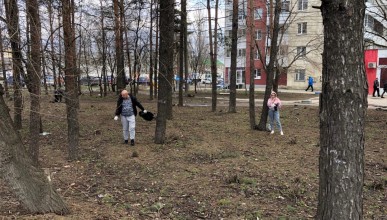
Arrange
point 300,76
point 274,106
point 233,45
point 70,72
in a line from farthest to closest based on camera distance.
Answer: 1. point 300,76
2. point 233,45
3. point 274,106
4. point 70,72

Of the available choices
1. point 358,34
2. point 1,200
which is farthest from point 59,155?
point 358,34

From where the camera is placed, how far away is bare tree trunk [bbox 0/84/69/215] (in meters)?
3.89

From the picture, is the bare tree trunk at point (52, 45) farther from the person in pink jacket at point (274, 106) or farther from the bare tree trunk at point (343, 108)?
the person in pink jacket at point (274, 106)

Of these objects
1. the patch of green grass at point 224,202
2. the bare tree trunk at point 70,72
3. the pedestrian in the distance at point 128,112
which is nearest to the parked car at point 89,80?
the pedestrian in the distance at point 128,112

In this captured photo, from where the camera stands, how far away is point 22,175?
13.2 ft

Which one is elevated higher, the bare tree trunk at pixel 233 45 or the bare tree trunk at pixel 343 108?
the bare tree trunk at pixel 233 45

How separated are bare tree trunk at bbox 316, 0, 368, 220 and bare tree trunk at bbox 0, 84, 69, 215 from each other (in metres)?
3.04

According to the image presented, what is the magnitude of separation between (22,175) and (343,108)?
3.39 metres

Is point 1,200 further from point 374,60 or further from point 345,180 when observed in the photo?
point 374,60

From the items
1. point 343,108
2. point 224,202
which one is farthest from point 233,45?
point 343,108

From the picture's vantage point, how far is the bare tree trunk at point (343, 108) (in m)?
2.92

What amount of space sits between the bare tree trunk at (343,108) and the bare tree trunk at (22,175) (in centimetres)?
304

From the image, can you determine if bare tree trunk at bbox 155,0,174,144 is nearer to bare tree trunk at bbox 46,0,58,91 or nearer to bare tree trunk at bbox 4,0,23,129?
bare tree trunk at bbox 46,0,58,91

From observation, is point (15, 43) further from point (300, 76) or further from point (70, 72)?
point (300, 76)
